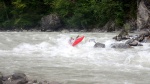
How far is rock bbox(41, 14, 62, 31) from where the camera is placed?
25.2 meters

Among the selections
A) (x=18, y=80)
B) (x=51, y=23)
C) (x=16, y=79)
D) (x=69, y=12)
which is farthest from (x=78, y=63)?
(x=69, y=12)

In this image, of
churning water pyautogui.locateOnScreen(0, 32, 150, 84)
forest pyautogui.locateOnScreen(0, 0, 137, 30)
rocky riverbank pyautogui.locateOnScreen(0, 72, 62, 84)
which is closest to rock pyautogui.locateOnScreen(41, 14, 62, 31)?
forest pyautogui.locateOnScreen(0, 0, 137, 30)

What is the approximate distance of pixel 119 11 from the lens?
76.5 ft

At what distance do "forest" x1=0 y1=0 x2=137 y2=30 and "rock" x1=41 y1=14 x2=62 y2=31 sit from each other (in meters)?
0.69

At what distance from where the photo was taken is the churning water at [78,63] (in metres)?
8.53

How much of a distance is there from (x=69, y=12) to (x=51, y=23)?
2345mm

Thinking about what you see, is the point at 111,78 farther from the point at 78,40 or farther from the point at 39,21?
the point at 39,21

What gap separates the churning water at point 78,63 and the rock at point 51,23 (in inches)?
399

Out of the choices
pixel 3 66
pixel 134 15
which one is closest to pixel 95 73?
pixel 3 66

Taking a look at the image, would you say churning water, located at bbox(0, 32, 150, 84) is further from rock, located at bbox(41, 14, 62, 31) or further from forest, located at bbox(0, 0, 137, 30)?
rock, located at bbox(41, 14, 62, 31)

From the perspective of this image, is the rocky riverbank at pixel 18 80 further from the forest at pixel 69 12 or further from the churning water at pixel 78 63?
the forest at pixel 69 12

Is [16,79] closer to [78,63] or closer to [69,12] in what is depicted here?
[78,63]

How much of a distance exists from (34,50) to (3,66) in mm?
3874

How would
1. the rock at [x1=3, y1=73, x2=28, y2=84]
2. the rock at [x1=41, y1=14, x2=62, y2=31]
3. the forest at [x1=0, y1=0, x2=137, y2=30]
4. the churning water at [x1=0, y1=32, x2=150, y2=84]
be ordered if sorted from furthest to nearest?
the rock at [x1=41, y1=14, x2=62, y2=31], the forest at [x1=0, y1=0, x2=137, y2=30], the churning water at [x1=0, y1=32, x2=150, y2=84], the rock at [x1=3, y1=73, x2=28, y2=84]
